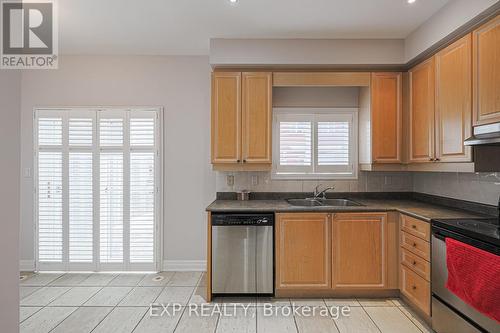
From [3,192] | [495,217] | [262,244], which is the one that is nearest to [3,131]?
[3,192]

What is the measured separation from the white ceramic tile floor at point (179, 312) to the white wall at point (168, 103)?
0.74 meters

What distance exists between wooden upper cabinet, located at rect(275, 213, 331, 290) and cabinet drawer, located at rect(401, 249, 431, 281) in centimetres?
72

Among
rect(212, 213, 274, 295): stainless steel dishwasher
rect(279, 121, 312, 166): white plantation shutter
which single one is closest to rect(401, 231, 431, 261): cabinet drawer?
rect(212, 213, 274, 295): stainless steel dishwasher

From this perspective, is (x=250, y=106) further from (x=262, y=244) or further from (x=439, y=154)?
(x=439, y=154)

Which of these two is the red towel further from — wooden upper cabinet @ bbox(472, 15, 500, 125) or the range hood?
wooden upper cabinet @ bbox(472, 15, 500, 125)

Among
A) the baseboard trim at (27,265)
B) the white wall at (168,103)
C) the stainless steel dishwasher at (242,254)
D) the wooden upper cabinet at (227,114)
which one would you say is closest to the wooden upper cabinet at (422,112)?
the stainless steel dishwasher at (242,254)

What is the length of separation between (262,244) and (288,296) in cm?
63

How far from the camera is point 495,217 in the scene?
8.38 feet

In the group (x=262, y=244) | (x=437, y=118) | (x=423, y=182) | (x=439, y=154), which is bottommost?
(x=262, y=244)

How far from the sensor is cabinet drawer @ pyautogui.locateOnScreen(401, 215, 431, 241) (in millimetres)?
2580

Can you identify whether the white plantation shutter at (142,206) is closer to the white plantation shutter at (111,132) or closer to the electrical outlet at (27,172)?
the white plantation shutter at (111,132)

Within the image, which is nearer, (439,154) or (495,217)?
(495,217)

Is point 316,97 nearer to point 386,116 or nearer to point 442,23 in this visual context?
point 386,116

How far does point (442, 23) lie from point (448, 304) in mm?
2395
